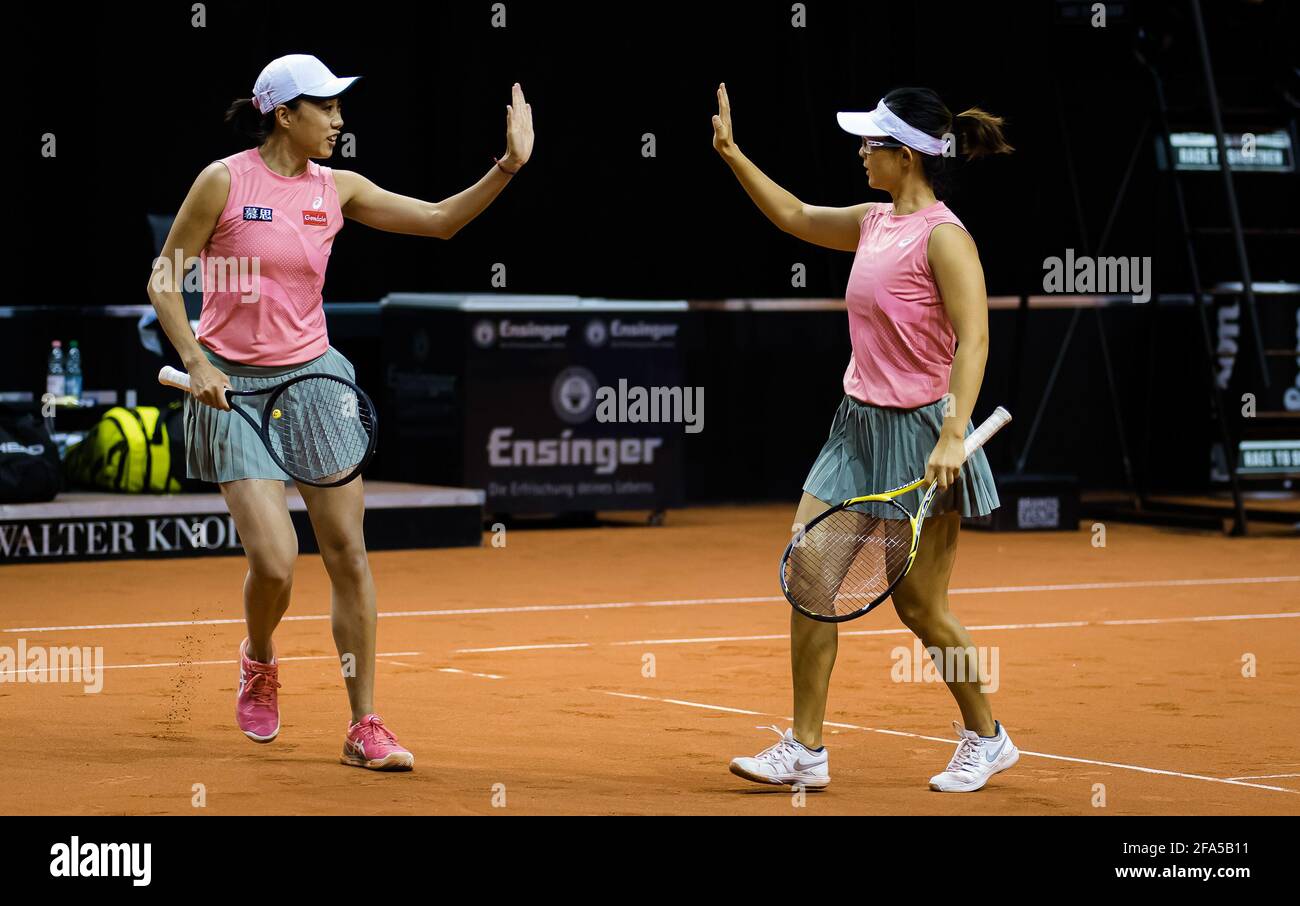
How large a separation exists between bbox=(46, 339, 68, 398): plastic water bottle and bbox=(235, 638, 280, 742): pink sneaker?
786 cm

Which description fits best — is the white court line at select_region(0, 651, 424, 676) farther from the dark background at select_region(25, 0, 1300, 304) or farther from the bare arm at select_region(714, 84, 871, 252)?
the dark background at select_region(25, 0, 1300, 304)

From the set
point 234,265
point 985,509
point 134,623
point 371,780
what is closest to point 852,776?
point 985,509

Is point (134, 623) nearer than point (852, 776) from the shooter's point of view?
No

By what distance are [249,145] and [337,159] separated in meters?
0.56

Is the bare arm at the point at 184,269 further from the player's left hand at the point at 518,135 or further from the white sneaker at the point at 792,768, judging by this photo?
the white sneaker at the point at 792,768

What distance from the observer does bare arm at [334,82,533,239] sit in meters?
6.02

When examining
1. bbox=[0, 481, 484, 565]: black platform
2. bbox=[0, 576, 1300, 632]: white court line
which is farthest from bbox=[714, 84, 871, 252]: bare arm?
bbox=[0, 481, 484, 565]: black platform

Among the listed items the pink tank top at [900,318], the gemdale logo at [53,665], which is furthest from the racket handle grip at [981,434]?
the gemdale logo at [53,665]

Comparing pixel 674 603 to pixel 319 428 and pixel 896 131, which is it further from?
pixel 896 131

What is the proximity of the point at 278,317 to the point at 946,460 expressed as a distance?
191cm

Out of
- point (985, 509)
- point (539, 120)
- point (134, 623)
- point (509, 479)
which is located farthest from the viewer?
point (539, 120)

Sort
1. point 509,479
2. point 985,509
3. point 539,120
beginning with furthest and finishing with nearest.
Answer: point 539,120 → point 509,479 → point 985,509

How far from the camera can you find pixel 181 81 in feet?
45.6

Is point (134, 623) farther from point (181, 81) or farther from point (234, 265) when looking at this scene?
point (181, 81)
